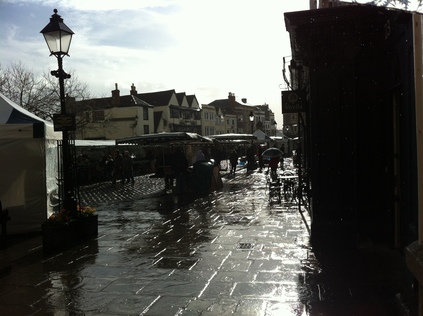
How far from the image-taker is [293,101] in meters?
9.89

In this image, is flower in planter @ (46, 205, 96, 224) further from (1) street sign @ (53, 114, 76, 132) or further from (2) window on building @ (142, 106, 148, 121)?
(2) window on building @ (142, 106, 148, 121)

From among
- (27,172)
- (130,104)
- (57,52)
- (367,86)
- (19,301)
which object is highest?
(130,104)

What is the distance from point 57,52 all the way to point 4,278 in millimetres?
4102

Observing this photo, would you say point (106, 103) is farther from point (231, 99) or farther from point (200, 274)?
point (231, 99)

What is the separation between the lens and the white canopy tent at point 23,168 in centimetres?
867

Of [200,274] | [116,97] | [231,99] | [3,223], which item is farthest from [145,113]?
[200,274]

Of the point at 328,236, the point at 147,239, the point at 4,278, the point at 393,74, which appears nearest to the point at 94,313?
the point at 4,278

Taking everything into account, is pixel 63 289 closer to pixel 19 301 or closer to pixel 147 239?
pixel 19 301

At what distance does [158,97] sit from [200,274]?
62.6 meters

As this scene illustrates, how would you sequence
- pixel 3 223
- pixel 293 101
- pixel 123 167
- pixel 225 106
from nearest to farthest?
pixel 3 223, pixel 293 101, pixel 123 167, pixel 225 106

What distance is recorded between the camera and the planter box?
7.06m

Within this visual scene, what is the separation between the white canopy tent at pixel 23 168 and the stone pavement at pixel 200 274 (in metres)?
0.70

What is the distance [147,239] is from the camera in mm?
7848

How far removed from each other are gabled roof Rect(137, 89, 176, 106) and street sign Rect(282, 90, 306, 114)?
5581 cm
